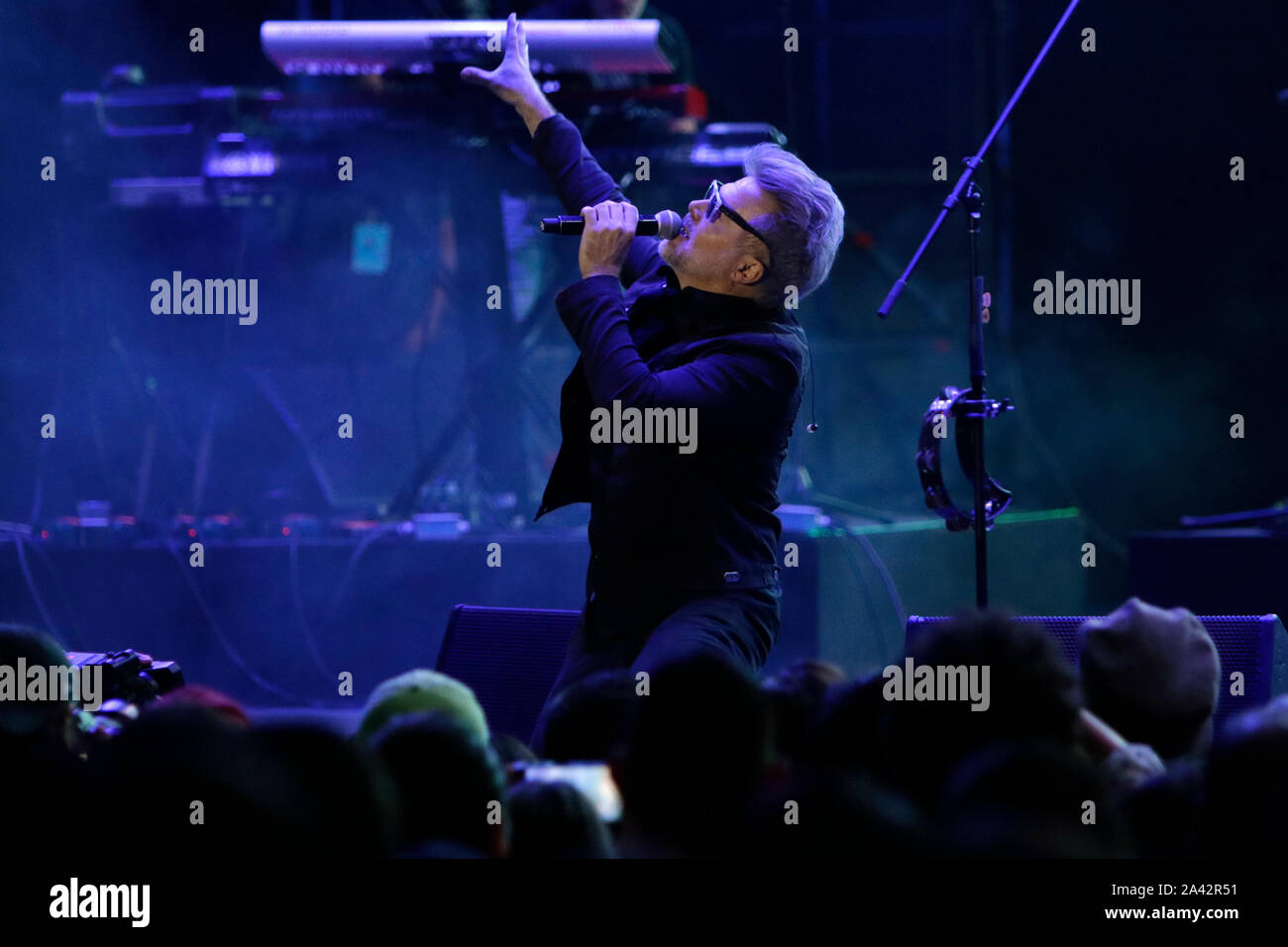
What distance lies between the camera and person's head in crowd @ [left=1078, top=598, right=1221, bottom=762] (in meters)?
2.01

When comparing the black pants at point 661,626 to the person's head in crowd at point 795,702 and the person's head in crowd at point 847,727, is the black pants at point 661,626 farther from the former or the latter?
the person's head in crowd at point 847,727

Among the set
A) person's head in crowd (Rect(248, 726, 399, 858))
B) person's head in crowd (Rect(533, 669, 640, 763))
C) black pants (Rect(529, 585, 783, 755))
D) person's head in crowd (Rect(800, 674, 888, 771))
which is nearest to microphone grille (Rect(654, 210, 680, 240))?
black pants (Rect(529, 585, 783, 755))

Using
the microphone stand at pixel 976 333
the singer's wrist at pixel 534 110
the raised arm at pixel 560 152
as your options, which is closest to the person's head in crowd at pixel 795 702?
the raised arm at pixel 560 152

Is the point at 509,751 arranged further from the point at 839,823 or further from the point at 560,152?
the point at 560,152

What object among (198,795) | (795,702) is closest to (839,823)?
(198,795)

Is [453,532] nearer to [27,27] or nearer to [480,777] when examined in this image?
[27,27]

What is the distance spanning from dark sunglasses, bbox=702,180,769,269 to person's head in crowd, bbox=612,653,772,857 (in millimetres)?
1249

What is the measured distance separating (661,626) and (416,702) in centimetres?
74

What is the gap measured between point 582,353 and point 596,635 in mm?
562

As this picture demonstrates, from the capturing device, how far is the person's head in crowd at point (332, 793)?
134 cm

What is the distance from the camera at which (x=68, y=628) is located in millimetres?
5070

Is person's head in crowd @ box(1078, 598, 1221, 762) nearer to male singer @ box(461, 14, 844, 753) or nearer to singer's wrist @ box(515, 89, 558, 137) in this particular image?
male singer @ box(461, 14, 844, 753)

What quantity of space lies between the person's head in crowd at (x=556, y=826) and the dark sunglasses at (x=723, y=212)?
1377 millimetres
